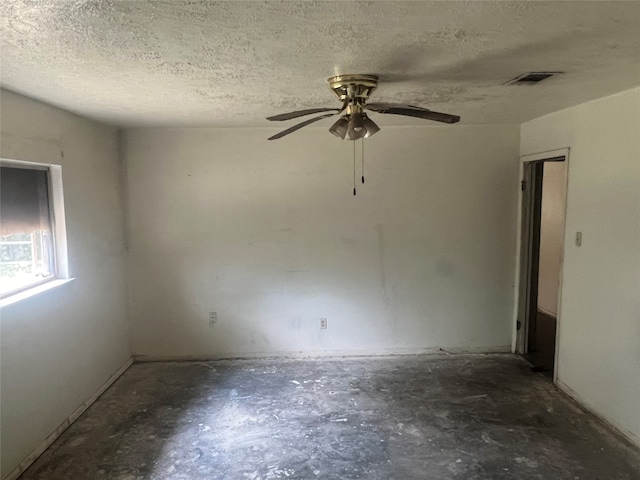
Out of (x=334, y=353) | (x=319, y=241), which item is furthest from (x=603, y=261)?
(x=334, y=353)

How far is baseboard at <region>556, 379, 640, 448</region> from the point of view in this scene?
2664 mm

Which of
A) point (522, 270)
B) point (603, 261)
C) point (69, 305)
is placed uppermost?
point (603, 261)

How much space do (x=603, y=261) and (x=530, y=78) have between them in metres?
1.45

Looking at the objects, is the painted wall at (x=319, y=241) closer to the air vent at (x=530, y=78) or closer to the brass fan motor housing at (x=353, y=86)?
the air vent at (x=530, y=78)

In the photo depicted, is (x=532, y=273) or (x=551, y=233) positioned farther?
(x=551, y=233)

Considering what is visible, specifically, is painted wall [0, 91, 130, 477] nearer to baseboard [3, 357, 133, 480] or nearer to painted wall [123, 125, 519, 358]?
baseboard [3, 357, 133, 480]

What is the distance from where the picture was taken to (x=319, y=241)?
406cm

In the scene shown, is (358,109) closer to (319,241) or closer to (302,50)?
(302,50)

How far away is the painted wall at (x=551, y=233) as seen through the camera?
520 centimetres

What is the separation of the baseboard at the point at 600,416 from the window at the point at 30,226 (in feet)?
12.8

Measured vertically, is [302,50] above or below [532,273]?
above

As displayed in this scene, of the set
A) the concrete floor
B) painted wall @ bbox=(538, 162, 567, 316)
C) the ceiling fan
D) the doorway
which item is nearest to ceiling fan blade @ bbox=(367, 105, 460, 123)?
the ceiling fan

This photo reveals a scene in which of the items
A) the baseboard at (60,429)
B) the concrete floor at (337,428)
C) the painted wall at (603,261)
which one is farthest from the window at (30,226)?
the painted wall at (603,261)

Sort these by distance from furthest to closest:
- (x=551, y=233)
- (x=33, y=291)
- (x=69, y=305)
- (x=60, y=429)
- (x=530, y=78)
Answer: (x=551, y=233) < (x=69, y=305) < (x=60, y=429) < (x=33, y=291) < (x=530, y=78)
